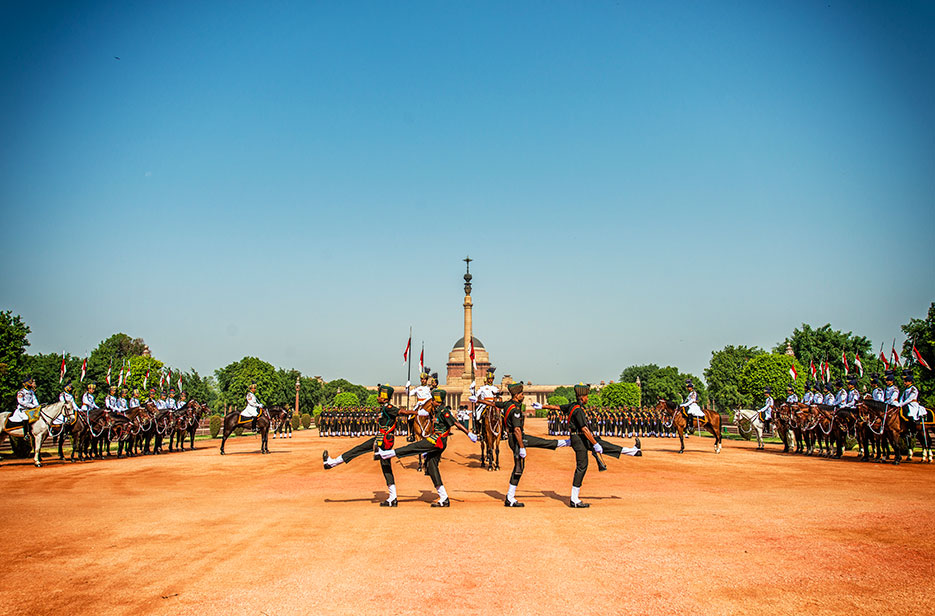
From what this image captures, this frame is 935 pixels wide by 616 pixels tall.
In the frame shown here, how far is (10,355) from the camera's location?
38.4 metres

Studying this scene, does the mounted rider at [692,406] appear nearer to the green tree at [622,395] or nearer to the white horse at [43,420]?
the white horse at [43,420]

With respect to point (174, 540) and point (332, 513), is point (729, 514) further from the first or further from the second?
point (174, 540)

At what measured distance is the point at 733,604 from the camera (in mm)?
5637

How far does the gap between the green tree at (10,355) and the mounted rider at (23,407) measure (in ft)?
73.6

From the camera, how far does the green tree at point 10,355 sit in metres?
37.6

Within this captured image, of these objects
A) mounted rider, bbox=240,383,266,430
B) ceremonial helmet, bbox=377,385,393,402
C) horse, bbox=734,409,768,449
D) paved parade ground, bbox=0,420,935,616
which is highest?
ceremonial helmet, bbox=377,385,393,402

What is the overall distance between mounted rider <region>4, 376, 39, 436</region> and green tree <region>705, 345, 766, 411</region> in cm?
7206

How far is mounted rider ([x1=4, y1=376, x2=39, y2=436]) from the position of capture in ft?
61.8

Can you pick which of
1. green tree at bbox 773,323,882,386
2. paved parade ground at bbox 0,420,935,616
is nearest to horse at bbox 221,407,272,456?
paved parade ground at bbox 0,420,935,616

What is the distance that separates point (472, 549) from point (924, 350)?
50.9 meters

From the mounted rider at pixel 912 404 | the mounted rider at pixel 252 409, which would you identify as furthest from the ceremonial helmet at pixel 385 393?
the mounted rider at pixel 912 404

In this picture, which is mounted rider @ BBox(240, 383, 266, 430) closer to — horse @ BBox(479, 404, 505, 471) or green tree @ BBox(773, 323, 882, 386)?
horse @ BBox(479, 404, 505, 471)

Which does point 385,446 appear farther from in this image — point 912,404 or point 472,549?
point 912,404

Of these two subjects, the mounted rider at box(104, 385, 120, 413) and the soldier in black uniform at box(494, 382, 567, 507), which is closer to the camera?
the soldier in black uniform at box(494, 382, 567, 507)
